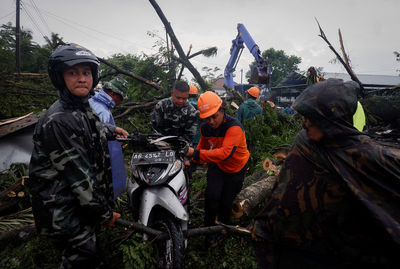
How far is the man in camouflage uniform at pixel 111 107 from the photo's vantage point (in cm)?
306

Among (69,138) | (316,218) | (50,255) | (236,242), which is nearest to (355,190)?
(316,218)

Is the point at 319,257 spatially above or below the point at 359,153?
below

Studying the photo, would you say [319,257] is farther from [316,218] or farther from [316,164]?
[316,164]

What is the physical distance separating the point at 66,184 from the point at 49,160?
8.0 inches

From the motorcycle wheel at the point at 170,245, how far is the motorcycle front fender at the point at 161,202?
13cm

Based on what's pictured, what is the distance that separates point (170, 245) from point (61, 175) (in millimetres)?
1163

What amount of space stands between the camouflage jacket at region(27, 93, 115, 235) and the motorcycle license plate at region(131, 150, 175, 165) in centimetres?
66

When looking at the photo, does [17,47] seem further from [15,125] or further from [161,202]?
[161,202]

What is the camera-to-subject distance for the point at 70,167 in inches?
59.1

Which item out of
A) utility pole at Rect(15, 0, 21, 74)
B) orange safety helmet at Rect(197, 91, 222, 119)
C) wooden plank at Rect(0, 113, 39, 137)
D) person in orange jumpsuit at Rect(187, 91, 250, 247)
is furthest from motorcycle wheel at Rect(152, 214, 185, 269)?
utility pole at Rect(15, 0, 21, 74)

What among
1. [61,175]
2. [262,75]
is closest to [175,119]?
[61,175]

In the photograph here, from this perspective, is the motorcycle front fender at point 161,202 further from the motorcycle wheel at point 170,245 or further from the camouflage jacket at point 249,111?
the camouflage jacket at point 249,111

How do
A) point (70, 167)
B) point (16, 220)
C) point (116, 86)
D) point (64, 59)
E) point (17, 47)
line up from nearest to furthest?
point (70, 167) < point (64, 59) < point (16, 220) < point (116, 86) < point (17, 47)

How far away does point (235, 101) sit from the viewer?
8414mm
